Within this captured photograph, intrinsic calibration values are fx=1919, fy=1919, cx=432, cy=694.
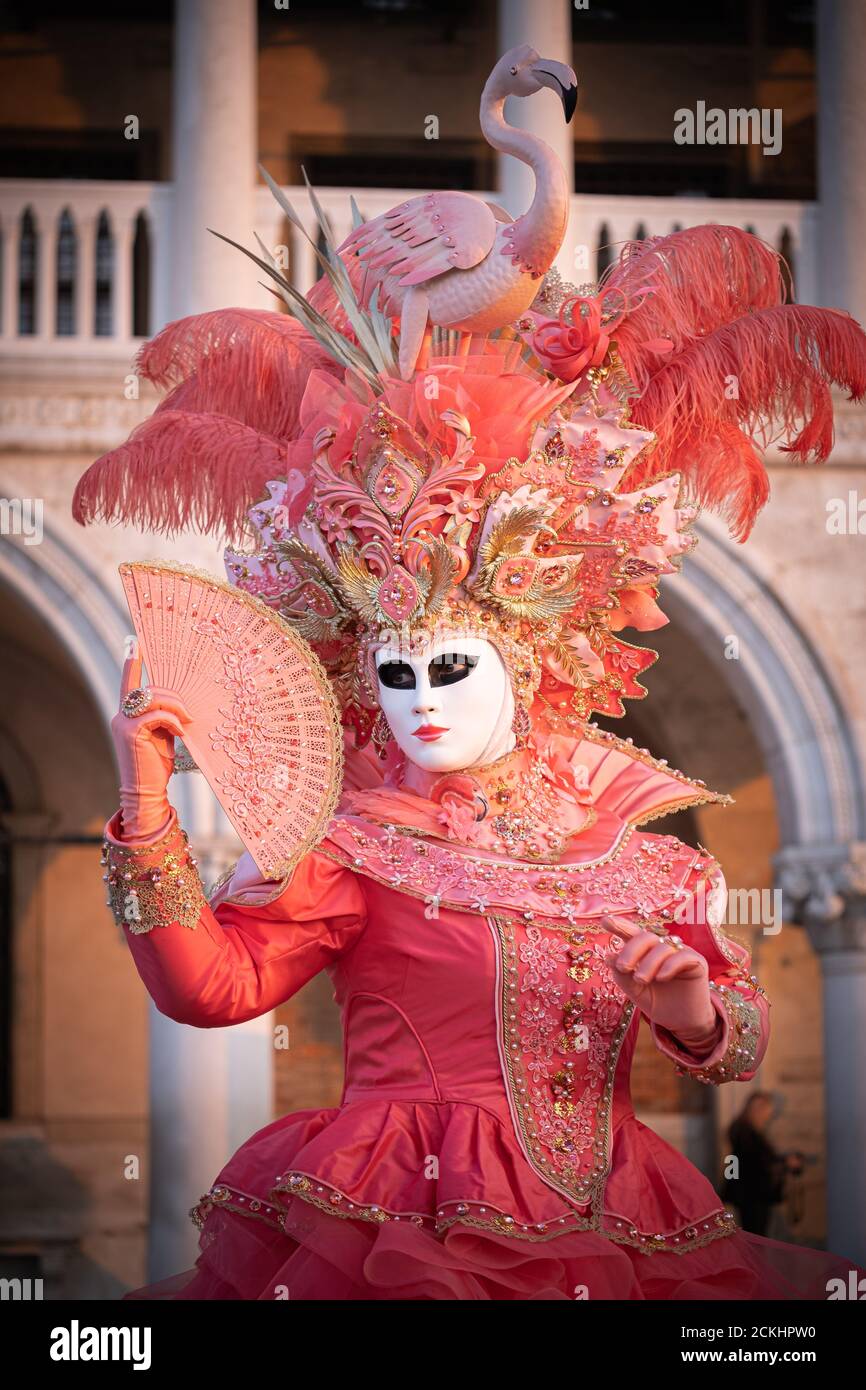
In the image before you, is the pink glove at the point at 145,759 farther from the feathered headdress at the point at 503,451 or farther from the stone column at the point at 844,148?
the stone column at the point at 844,148

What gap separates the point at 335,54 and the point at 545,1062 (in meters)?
7.28

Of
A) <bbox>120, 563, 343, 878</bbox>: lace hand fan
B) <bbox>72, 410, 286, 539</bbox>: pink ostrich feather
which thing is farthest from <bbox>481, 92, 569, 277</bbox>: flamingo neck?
<bbox>120, 563, 343, 878</bbox>: lace hand fan

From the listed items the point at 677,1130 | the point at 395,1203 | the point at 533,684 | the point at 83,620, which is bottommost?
the point at 677,1130

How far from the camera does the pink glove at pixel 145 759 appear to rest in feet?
7.44

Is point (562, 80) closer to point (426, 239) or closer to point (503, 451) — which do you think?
point (426, 239)

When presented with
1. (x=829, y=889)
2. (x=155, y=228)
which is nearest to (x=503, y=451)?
(x=829, y=889)

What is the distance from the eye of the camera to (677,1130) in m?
8.39

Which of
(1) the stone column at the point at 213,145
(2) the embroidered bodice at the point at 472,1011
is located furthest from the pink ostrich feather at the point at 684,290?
(1) the stone column at the point at 213,145

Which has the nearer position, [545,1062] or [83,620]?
[545,1062]

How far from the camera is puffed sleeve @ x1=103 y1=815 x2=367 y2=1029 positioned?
230cm

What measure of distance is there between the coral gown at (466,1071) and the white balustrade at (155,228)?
178 inches
